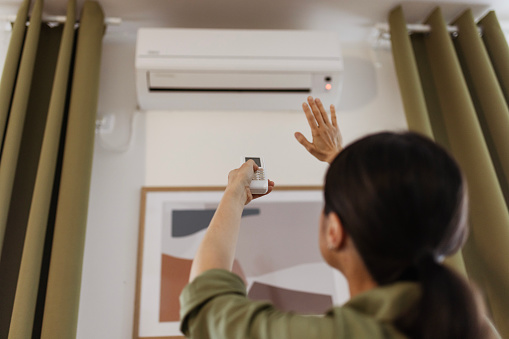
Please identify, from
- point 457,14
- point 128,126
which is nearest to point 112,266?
point 128,126

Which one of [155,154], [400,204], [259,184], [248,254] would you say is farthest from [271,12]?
[400,204]

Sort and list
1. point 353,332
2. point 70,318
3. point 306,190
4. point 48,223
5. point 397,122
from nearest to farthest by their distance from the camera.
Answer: point 353,332 < point 70,318 < point 48,223 < point 306,190 < point 397,122

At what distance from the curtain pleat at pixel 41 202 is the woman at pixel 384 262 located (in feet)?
3.34

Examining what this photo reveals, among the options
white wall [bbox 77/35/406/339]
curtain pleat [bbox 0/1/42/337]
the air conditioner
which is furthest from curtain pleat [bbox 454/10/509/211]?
curtain pleat [bbox 0/1/42/337]

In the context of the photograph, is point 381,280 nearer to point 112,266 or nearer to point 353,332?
point 353,332

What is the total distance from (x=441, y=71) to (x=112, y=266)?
5.15 feet

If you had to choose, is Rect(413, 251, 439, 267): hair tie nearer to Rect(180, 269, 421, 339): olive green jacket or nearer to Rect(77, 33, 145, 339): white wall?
Rect(180, 269, 421, 339): olive green jacket

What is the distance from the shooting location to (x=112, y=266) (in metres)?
1.69

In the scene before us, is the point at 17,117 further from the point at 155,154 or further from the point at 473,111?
the point at 473,111

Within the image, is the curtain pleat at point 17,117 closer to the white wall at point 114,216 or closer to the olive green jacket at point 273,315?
the white wall at point 114,216

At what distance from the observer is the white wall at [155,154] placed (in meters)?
1.66

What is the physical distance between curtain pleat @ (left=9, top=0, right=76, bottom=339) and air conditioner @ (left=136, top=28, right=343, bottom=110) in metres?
0.28

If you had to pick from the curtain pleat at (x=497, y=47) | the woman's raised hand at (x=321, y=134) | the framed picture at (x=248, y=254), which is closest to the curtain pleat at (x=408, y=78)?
the curtain pleat at (x=497, y=47)

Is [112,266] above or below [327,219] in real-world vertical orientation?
above
